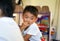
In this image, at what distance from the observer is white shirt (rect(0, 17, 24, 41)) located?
0.72 m

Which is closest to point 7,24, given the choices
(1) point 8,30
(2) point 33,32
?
(1) point 8,30

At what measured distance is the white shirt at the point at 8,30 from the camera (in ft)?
2.37

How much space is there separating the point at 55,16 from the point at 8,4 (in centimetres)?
315

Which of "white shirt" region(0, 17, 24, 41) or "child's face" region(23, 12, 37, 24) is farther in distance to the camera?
"child's face" region(23, 12, 37, 24)

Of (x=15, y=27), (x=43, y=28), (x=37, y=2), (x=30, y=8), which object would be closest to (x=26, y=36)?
(x=30, y=8)

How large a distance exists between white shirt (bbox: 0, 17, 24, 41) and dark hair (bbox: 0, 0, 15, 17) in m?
0.03

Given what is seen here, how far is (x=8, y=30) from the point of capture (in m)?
0.75

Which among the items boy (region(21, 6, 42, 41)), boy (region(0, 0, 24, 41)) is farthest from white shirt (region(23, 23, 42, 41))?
boy (region(0, 0, 24, 41))

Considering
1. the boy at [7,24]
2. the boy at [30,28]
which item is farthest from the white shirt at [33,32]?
the boy at [7,24]

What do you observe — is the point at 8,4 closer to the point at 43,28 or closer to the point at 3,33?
the point at 3,33

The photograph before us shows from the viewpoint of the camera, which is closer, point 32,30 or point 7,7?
point 7,7

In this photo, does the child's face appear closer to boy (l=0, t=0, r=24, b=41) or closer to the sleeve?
the sleeve

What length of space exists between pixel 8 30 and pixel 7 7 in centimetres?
12

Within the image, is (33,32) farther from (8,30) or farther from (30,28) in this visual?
(8,30)
